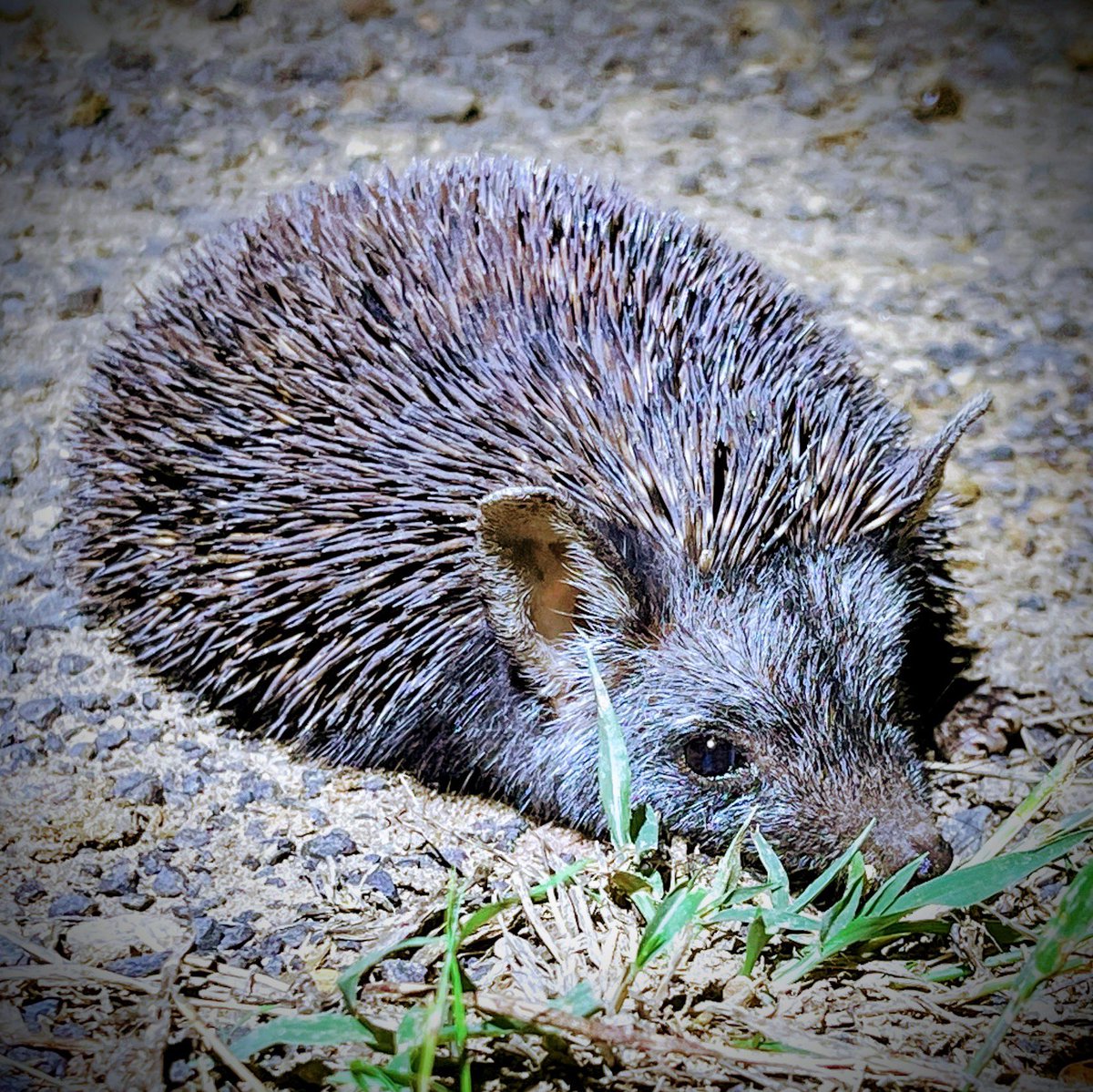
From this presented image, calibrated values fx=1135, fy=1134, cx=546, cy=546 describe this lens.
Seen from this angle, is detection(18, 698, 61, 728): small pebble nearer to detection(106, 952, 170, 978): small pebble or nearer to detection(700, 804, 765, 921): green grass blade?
detection(106, 952, 170, 978): small pebble

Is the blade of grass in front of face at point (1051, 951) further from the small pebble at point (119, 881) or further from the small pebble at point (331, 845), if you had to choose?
the small pebble at point (119, 881)

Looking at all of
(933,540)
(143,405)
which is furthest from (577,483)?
(143,405)

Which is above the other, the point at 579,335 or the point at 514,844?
the point at 579,335

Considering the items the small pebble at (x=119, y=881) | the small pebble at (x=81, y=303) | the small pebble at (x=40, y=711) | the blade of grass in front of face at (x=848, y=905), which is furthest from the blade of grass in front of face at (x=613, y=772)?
the small pebble at (x=81, y=303)

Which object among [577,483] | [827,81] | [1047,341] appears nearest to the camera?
[577,483]

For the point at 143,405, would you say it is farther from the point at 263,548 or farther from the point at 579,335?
the point at 579,335

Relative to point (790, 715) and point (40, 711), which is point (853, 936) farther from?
point (40, 711)

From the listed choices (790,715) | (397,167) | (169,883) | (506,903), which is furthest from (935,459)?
(397,167)
